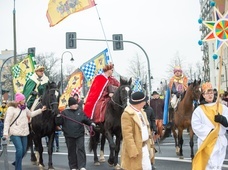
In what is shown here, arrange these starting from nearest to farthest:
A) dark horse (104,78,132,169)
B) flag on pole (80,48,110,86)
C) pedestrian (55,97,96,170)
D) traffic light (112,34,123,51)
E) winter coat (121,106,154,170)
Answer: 1. winter coat (121,106,154,170)
2. pedestrian (55,97,96,170)
3. dark horse (104,78,132,169)
4. flag on pole (80,48,110,86)
5. traffic light (112,34,123,51)

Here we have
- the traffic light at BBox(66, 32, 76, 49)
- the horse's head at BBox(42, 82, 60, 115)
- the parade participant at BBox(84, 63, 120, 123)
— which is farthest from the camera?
the traffic light at BBox(66, 32, 76, 49)

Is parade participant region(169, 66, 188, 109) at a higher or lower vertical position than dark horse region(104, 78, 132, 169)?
higher

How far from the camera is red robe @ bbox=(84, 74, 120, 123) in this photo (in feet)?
43.7

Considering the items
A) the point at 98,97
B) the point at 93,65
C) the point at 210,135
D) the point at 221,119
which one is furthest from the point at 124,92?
the point at 93,65

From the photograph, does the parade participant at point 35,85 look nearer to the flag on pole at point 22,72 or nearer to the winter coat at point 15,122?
the winter coat at point 15,122

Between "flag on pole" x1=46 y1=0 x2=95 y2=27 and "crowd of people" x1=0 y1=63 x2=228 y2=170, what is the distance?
3.56 m

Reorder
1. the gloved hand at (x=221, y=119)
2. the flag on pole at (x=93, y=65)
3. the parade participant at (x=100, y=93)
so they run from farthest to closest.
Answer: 1. the flag on pole at (x=93, y=65)
2. the parade participant at (x=100, y=93)
3. the gloved hand at (x=221, y=119)

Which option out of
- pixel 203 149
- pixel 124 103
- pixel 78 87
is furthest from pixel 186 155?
pixel 78 87

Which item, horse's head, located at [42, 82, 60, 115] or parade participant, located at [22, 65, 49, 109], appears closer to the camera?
horse's head, located at [42, 82, 60, 115]

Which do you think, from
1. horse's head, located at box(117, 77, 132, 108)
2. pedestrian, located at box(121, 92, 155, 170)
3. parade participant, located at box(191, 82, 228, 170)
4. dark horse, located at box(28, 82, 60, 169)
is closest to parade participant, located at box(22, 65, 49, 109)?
dark horse, located at box(28, 82, 60, 169)

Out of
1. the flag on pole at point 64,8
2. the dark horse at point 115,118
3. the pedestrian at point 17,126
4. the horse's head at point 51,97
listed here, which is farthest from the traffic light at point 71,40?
the pedestrian at point 17,126

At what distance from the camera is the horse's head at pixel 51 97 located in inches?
491

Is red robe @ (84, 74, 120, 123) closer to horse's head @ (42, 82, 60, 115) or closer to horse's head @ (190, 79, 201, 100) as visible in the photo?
horse's head @ (42, 82, 60, 115)

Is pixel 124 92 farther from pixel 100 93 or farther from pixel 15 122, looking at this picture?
pixel 15 122
